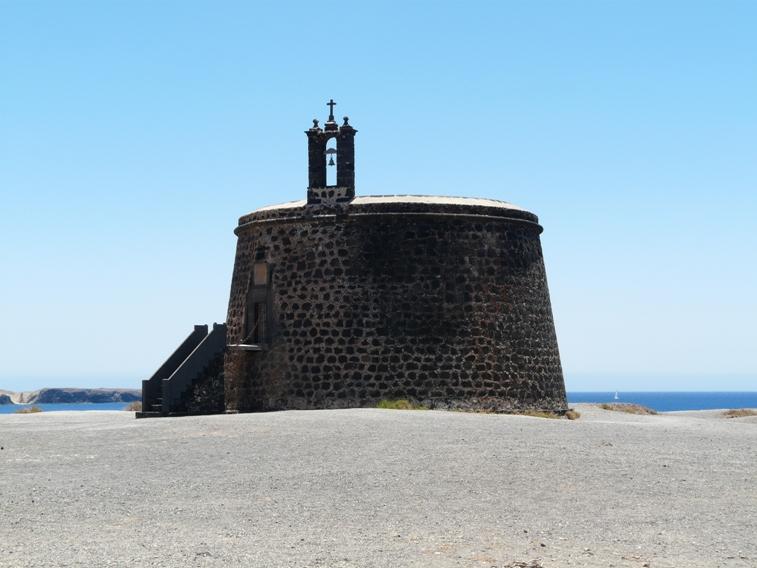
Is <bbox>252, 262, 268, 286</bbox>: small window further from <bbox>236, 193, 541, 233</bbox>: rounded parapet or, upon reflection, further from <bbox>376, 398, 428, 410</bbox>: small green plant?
<bbox>376, 398, 428, 410</bbox>: small green plant

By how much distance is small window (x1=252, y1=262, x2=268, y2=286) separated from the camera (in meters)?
26.0

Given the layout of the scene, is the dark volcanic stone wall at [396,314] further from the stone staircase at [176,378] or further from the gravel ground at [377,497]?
the gravel ground at [377,497]

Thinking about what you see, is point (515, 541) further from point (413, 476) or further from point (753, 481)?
point (753, 481)

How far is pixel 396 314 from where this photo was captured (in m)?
24.2

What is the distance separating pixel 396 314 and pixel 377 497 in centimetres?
1273

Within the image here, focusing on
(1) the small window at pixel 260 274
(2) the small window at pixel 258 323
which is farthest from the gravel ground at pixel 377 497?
(1) the small window at pixel 260 274

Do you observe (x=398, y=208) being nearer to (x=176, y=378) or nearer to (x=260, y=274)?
(x=260, y=274)

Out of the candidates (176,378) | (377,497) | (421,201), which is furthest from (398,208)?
(377,497)

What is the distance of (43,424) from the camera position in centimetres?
2219

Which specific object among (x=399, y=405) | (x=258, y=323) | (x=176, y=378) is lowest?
(x=399, y=405)

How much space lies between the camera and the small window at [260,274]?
25984 mm

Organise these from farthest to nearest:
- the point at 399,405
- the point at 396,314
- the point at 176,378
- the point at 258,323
Answer: the point at 258,323 → the point at 176,378 → the point at 396,314 → the point at 399,405

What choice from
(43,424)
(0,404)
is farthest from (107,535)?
(0,404)

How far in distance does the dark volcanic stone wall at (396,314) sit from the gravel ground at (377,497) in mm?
5931
